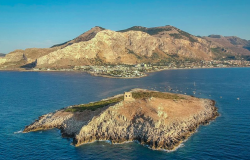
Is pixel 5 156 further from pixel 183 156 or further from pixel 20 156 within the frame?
pixel 183 156

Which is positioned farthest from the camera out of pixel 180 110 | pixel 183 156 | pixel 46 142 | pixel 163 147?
pixel 180 110

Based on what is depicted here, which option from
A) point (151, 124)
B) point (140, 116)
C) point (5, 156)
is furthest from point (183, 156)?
point (5, 156)

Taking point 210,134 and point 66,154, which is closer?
point 66,154

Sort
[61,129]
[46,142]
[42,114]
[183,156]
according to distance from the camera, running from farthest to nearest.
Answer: [42,114] < [61,129] < [46,142] < [183,156]

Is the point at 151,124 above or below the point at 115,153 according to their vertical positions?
above

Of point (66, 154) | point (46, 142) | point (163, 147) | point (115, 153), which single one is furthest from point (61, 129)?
point (163, 147)

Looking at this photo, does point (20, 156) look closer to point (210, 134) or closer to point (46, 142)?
point (46, 142)
